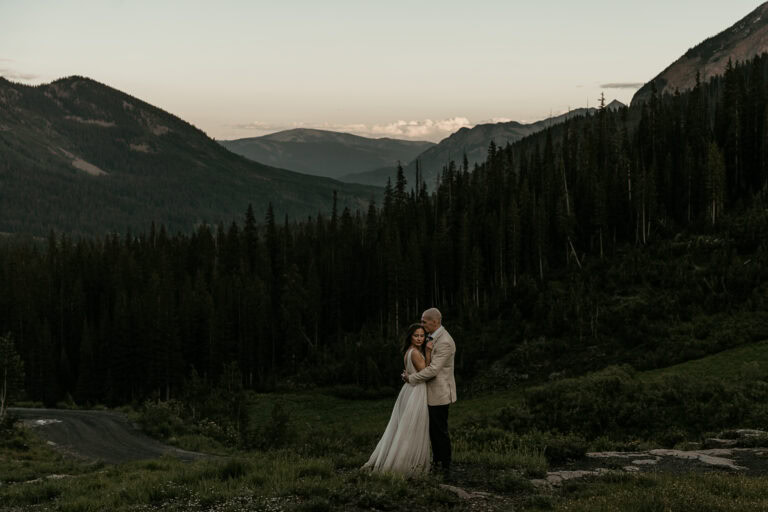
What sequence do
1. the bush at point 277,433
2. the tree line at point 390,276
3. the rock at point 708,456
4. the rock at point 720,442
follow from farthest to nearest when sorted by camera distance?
the tree line at point 390,276, the bush at point 277,433, the rock at point 720,442, the rock at point 708,456

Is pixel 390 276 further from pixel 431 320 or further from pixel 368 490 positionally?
pixel 368 490

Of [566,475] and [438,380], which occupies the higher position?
[438,380]

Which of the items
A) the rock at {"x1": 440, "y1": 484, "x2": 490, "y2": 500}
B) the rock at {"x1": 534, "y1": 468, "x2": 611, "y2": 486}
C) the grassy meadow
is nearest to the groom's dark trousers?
the grassy meadow

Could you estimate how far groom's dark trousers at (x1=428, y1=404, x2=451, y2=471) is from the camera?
13.5 m

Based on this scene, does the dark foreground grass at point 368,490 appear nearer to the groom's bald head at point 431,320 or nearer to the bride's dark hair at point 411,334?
the bride's dark hair at point 411,334

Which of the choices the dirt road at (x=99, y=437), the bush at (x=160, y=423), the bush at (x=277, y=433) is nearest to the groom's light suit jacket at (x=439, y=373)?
the dirt road at (x=99, y=437)

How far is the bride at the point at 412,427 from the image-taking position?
13.2 meters

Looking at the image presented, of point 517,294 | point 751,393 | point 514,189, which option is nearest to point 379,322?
point 517,294

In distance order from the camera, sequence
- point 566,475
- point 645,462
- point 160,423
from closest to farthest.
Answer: point 566,475 < point 645,462 < point 160,423

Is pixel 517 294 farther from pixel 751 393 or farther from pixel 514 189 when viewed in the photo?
pixel 751 393

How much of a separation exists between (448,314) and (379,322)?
530 inches

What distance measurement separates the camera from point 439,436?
44.9 ft

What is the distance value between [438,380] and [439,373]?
18 centimetres

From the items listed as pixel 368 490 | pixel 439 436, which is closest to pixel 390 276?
pixel 439 436
